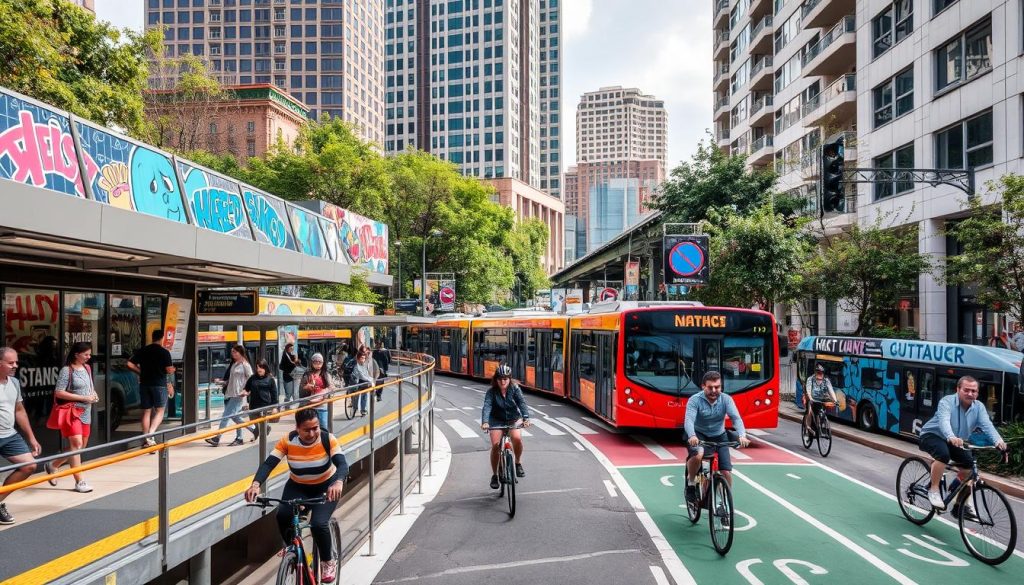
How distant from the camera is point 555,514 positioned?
10531 millimetres

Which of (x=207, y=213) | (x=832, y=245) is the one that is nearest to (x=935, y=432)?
(x=207, y=213)

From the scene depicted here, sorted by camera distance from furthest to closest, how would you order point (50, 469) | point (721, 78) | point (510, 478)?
point (721, 78) < point (510, 478) < point (50, 469)

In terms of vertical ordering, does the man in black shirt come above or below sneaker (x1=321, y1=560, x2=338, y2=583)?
above

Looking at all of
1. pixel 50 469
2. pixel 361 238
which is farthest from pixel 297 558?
pixel 361 238

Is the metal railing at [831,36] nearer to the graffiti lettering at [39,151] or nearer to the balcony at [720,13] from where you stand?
the balcony at [720,13]

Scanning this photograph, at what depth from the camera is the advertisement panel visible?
29.9 metres

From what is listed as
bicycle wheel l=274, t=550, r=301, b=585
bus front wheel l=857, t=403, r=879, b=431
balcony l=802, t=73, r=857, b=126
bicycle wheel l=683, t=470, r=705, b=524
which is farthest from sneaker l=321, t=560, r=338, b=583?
balcony l=802, t=73, r=857, b=126

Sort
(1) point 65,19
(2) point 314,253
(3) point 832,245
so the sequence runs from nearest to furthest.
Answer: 1. (2) point 314,253
2. (1) point 65,19
3. (3) point 832,245

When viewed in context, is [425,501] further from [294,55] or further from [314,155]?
[294,55]

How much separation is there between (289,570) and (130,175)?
18.3ft

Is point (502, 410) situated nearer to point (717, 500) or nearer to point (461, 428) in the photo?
point (717, 500)

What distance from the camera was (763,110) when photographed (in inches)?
1941

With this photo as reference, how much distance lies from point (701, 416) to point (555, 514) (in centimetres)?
251

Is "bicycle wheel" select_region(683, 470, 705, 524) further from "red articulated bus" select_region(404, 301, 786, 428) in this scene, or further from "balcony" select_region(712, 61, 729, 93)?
"balcony" select_region(712, 61, 729, 93)
